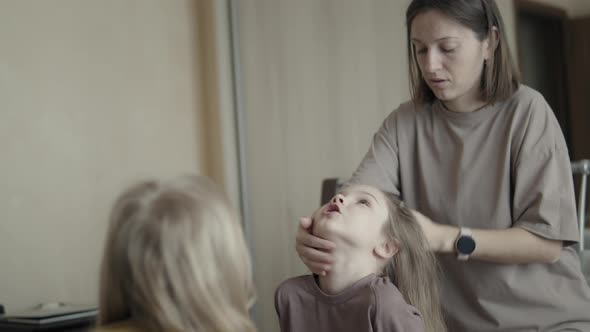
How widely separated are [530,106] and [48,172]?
178 cm

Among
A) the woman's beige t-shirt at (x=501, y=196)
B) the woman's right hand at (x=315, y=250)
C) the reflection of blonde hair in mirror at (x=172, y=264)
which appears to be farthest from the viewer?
the woman's beige t-shirt at (x=501, y=196)

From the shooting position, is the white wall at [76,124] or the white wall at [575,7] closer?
the white wall at [575,7]

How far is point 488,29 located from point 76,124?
1.70m

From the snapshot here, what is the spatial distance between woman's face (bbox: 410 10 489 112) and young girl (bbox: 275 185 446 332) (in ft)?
0.93

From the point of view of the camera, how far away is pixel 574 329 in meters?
1.62

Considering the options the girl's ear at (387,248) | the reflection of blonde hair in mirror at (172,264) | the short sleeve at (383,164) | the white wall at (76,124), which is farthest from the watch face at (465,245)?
the white wall at (76,124)

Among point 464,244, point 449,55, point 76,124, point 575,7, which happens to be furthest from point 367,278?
point 76,124

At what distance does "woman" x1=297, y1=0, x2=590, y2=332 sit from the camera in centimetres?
160

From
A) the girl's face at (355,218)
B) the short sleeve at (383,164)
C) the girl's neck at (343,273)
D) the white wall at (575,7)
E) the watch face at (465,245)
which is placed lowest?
the girl's neck at (343,273)

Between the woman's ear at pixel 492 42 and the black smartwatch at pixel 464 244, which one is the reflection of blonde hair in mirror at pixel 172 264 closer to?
the black smartwatch at pixel 464 244

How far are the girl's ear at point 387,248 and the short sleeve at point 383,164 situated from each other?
0.58 feet

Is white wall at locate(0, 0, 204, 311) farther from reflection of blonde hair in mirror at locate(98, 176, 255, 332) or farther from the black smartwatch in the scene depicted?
reflection of blonde hair in mirror at locate(98, 176, 255, 332)

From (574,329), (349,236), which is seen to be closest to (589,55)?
(574,329)

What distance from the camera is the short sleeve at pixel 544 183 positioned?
1.60 m
